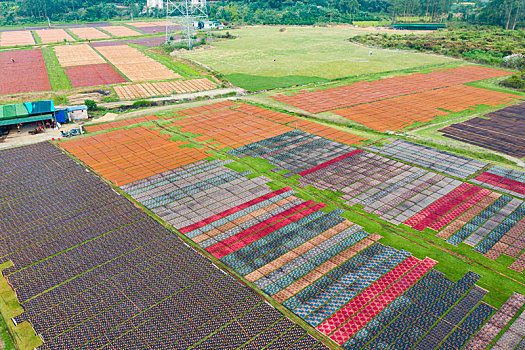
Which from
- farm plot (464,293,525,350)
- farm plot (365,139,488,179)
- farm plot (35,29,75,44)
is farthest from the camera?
farm plot (35,29,75,44)

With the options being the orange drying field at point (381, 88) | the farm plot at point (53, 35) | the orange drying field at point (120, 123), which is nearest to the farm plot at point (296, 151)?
the orange drying field at point (381, 88)

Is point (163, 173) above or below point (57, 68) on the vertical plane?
below

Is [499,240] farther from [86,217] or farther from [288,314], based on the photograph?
[86,217]

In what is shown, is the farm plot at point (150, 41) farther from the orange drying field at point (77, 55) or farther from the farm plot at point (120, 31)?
the orange drying field at point (77, 55)

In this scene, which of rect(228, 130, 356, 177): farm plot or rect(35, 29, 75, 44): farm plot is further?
rect(35, 29, 75, 44): farm plot

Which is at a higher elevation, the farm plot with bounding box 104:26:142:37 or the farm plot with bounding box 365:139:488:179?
the farm plot with bounding box 104:26:142:37

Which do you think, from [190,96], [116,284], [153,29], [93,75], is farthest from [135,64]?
[116,284]

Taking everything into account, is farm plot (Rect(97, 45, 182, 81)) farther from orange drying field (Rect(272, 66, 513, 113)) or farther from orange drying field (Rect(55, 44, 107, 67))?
orange drying field (Rect(272, 66, 513, 113))

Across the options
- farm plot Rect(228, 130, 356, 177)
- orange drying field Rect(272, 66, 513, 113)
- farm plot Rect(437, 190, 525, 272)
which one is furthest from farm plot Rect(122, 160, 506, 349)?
orange drying field Rect(272, 66, 513, 113)

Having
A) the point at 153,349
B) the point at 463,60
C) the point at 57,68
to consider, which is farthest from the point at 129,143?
the point at 463,60
